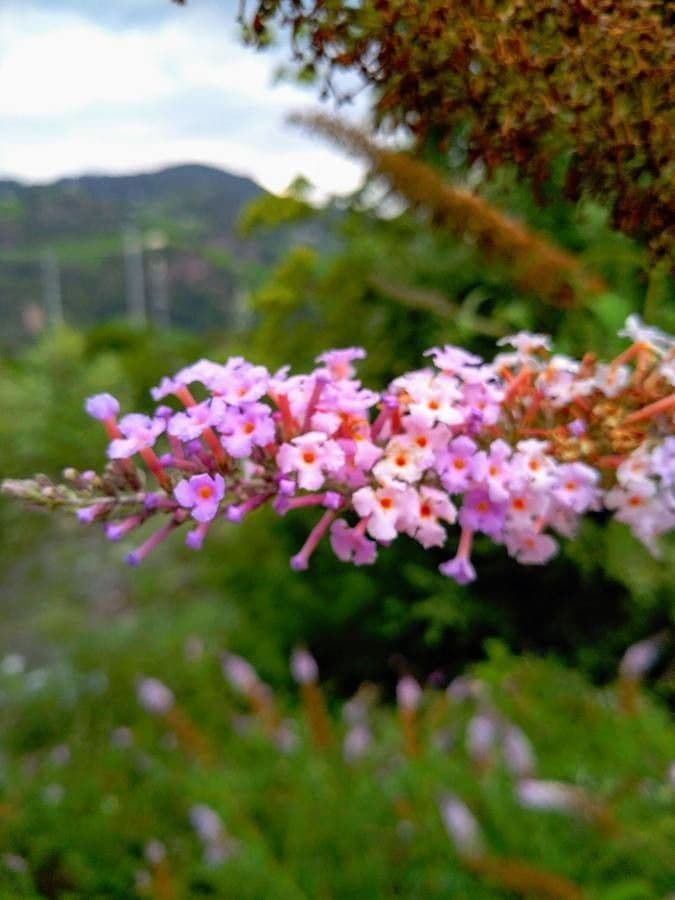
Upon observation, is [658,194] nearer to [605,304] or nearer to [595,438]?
[595,438]

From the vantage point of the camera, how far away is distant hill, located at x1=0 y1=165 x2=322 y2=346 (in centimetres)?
1200

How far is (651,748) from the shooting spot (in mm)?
2193

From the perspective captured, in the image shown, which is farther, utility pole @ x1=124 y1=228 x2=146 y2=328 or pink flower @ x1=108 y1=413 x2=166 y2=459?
utility pole @ x1=124 y1=228 x2=146 y2=328

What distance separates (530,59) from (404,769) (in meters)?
1.83

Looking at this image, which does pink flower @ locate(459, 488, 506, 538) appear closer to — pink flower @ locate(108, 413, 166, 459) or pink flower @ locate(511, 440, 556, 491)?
pink flower @ locate(511, 440, 556, 491)

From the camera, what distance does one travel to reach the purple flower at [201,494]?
0.67m

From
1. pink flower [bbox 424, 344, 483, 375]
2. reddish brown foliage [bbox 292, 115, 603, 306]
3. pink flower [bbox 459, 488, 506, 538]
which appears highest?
pink flower [bbox 424, 344, 483, 375]

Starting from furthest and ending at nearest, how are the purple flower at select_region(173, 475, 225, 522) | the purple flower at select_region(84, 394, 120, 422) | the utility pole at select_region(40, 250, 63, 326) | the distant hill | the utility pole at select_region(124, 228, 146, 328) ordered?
the utility pole at select_region(124, 228, 146, 328) < the utility pole at select_region(40, 250, 63, 326) < the distant hill < the purple flower at select_region(84, 394, 120, 422) < the purple flower at select_region(173, 475, 225, 522)

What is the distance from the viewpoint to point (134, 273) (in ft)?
53.5

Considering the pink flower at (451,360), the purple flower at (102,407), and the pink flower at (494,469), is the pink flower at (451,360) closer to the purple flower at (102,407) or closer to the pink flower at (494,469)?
the pink flower at (494,469)

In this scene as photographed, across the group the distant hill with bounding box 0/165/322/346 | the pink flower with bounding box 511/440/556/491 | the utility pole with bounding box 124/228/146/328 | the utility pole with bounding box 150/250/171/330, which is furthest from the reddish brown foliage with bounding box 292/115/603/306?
the utility pole with bounding box 150/250/171/330

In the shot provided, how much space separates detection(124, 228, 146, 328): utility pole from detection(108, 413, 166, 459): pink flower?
15.2m

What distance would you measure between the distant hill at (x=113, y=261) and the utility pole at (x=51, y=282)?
14 millimetres

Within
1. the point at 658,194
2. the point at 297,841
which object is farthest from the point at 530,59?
the point at 297,841
